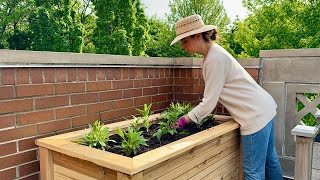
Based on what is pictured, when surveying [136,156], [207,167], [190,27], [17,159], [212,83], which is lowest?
[207,167]

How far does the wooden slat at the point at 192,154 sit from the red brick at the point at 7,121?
95cm

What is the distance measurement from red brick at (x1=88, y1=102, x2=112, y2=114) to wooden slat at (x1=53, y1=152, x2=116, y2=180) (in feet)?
1.96

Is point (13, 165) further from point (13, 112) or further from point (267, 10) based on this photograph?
point (267, 10)

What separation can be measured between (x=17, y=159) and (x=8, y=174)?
10 cm

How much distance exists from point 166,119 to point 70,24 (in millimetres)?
17584

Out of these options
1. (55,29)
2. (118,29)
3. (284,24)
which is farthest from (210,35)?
(55,29)

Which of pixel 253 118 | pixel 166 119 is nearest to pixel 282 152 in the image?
pixel 253 118

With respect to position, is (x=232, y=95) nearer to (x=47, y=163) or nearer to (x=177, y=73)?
(x=177, y=73)

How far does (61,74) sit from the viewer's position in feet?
6.57

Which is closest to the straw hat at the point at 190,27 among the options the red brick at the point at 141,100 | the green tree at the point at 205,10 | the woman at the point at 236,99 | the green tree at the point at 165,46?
the woman at the point at 236,99

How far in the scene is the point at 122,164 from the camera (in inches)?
51.9

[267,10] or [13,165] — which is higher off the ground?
[267,10]

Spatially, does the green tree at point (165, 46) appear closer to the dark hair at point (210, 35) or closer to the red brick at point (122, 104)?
the red brick at point (122, 104)

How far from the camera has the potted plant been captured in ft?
4.55
